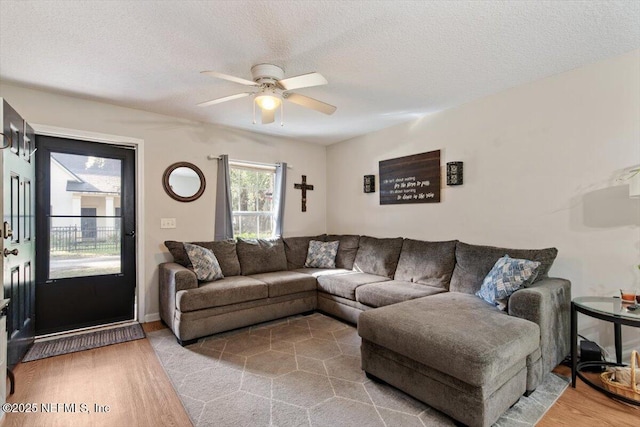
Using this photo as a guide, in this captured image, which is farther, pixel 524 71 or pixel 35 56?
pixel 524 71

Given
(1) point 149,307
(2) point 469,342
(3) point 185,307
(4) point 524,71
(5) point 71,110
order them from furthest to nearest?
(1) point 149,307 < (5) point 71,110 < (3) point 185,307 < (4) point 524,71 < (2) point 469,342

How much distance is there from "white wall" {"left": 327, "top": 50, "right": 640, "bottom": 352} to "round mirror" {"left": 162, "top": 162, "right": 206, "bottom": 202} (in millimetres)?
2830

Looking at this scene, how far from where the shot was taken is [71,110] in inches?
124

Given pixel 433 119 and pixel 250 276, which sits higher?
pixel 433 119

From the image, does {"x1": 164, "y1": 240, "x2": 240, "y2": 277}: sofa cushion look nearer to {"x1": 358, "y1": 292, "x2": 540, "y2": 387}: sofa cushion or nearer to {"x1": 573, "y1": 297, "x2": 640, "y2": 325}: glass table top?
{"x1": 358, "y1": 292, "x2": 540, "y2": 387}: sofa cushion

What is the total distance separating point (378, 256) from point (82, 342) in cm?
326

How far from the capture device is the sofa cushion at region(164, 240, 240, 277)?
3.54 m

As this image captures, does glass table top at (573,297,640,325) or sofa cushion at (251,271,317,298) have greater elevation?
glass table top at (573,297,640,325)

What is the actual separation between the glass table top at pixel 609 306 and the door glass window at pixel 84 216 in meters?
4.36

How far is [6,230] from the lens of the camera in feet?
6.88

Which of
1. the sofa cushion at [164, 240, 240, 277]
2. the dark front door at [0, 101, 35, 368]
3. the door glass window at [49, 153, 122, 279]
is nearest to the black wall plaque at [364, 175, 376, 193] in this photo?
the sofa cushion at [164, 240, 240, 277]

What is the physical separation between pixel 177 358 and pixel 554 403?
2830mm

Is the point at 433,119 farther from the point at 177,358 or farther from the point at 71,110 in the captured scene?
the point at 71,110

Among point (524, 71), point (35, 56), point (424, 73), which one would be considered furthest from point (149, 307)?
point (524, 71)
